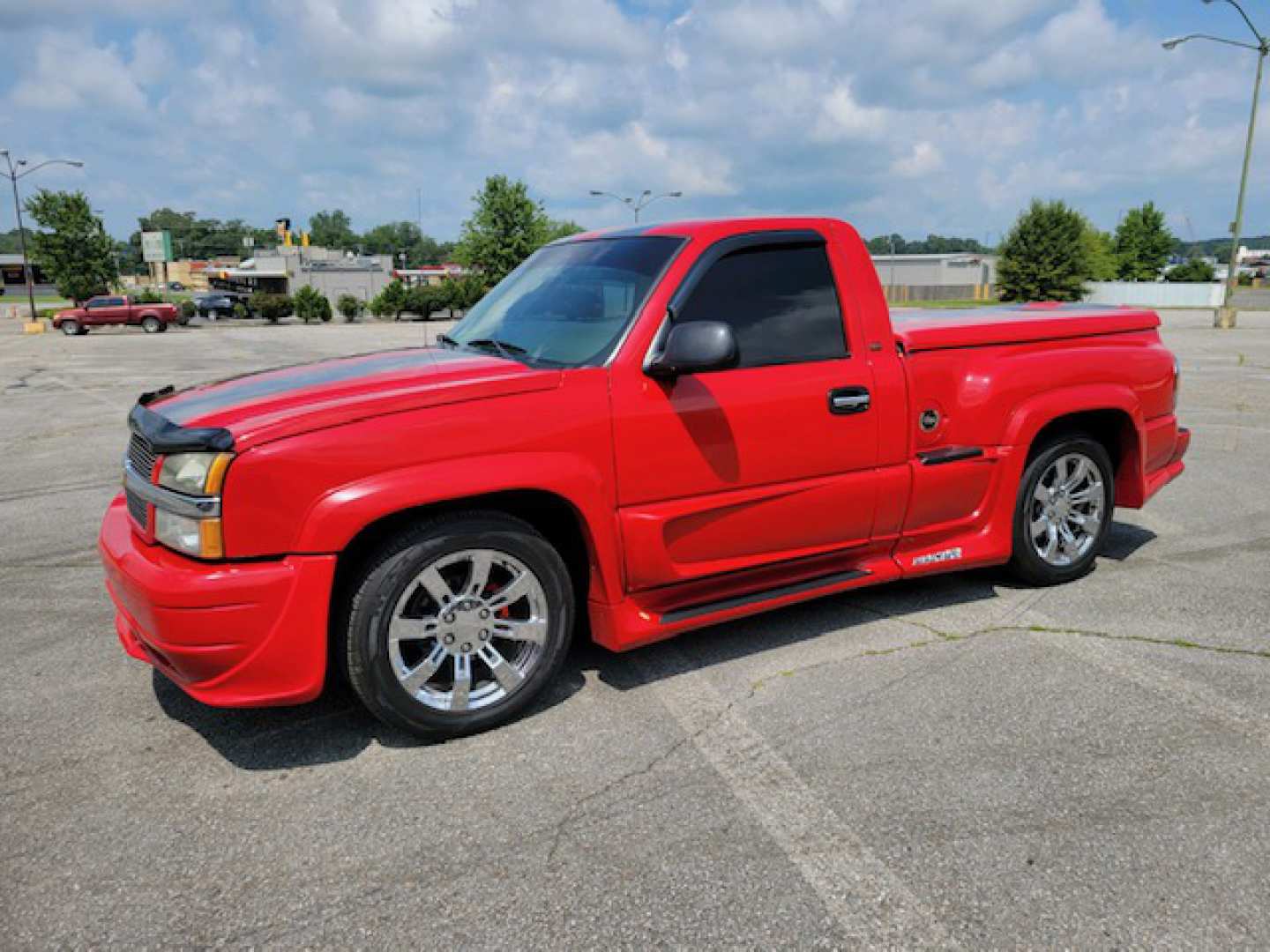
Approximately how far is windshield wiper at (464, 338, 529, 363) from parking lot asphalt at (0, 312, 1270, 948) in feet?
4.27

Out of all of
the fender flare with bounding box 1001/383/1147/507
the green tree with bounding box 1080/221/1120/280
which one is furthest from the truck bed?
the green tree with bounding box 1080/221/1120/280

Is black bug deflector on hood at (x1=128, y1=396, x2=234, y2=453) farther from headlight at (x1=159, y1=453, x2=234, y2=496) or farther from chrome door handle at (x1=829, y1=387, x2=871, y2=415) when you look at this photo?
chrome door handle at (x1=829, y1=387, x2=871, y2=415)

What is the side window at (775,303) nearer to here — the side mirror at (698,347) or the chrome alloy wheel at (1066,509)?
the side mirror at (698,347)

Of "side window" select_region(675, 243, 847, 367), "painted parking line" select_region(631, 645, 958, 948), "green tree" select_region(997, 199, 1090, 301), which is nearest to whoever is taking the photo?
"painted parking line" select_region(631, 645, 958, 948)

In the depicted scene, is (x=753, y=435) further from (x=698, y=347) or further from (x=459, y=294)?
(x=459, y=294)

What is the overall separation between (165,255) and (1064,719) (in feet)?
359

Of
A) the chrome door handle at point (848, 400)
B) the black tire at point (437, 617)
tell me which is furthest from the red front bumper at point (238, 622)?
the chrome door handle at point (848, 400)

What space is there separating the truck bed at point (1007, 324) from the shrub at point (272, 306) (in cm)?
4559

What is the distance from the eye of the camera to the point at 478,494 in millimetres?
3090

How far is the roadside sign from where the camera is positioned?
97438 mm

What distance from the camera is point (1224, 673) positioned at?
145 inches

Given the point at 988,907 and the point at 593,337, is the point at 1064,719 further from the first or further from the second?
the point at 593,337

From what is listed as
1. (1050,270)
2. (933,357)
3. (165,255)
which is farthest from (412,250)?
(933,357)

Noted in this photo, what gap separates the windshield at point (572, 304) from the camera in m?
3.57
